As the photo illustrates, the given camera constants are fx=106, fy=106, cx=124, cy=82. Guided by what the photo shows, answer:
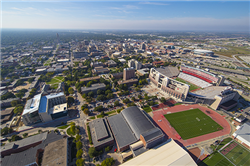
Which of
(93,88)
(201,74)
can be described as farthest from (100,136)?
(201,74)

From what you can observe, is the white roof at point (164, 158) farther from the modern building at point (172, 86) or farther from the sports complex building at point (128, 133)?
the modern building at point (172, 86)

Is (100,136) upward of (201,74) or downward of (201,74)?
downward

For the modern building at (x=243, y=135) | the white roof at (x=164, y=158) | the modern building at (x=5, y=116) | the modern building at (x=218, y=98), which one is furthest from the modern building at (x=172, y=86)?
the modern building at (x=5, y=116)

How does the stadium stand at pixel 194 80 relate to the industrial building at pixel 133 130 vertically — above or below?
above

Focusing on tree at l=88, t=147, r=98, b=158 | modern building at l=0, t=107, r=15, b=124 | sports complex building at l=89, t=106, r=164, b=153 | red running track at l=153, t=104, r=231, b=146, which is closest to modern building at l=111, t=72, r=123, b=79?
red running track at l=153, t=104, r=231, b=146

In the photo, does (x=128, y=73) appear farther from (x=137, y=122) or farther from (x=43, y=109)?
(x=43, y=109)

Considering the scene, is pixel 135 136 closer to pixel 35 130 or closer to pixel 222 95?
pixel 35 130

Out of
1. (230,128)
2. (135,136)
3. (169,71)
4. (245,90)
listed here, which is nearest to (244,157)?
(230,128)
